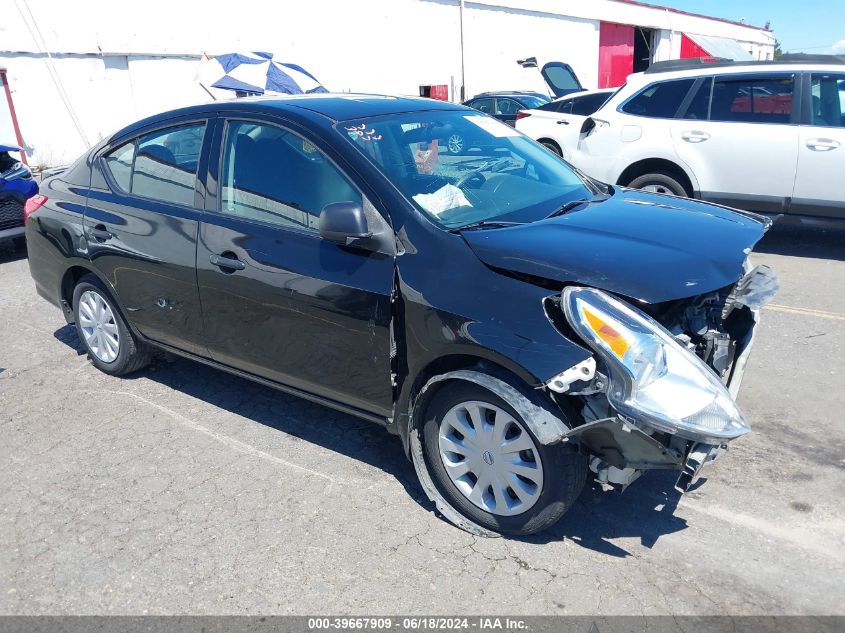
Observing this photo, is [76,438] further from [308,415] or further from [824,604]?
[824,604]

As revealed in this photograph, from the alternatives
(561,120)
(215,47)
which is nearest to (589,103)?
(561,120)

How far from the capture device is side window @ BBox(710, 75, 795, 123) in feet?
24.0

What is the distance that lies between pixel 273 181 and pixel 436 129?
0.92 meters

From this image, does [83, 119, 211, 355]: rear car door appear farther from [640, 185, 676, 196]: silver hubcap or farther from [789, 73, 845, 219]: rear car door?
[789, 73, 845, 219]: rear car door

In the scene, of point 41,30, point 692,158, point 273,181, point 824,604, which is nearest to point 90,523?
point 273,181

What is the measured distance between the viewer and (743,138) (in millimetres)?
7406

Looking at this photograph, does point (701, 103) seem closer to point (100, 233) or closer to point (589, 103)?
point (589, 103)

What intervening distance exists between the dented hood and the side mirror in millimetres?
456

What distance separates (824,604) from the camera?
9.12 feet

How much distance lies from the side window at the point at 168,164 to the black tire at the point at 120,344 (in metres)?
0.79

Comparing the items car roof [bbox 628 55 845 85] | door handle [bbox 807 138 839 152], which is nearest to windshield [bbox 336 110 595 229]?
door handle [bbox 807 138 839 152]

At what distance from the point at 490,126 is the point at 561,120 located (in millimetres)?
5068

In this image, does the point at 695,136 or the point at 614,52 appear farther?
the point at 614,52

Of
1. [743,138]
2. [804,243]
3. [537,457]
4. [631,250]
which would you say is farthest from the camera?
[804,243]
